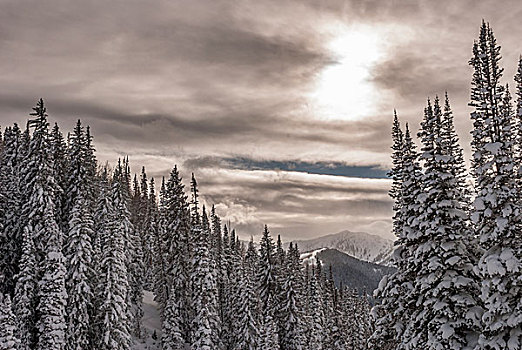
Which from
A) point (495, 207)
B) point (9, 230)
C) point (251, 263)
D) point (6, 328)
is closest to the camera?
point (495, 207)

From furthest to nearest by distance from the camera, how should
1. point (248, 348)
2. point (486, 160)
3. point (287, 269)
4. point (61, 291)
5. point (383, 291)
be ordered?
1. point (287, 269)
2. point (248, 348)
3. point (61, 291)
4. point (383, 291)
5. point (486, 160)

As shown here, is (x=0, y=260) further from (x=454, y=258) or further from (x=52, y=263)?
(x=454, y=258)

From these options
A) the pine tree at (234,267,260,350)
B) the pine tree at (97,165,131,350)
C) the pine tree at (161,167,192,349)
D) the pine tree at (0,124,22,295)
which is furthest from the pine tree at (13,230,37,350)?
the pine tree at (234,267,260,350)

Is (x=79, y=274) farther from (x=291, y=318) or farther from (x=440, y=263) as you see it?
(x=440, y=263)

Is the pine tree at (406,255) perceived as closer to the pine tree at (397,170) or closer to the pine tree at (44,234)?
the pine tree at (397,170)

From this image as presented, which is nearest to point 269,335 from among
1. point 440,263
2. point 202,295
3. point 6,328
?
point 202,295

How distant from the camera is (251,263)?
267 feet

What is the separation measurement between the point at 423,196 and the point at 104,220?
37399mm

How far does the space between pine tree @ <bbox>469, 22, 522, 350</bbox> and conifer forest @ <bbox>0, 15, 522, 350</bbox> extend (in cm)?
6

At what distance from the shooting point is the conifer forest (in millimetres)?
21031

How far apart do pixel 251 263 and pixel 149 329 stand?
2255 centimetres

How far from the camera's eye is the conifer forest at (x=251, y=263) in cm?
2103

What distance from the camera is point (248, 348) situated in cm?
5575

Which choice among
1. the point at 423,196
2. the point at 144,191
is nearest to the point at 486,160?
the point at 423,196
